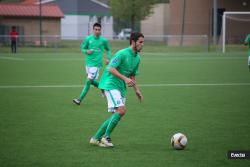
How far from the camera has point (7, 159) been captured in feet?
24.2

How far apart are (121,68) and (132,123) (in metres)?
2.45

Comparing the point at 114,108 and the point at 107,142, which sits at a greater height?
the point at 114,108

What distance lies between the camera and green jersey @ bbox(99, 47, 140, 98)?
26.8 feet

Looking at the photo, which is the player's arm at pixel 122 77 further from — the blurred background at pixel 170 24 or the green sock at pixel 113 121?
the blurred background at pixel 170 24

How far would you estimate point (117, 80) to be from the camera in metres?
8.33

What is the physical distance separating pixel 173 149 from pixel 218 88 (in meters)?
9.41

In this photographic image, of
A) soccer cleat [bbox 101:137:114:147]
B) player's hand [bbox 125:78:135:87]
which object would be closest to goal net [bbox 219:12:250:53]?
soccer cleat [bbox 101:137:114:147]

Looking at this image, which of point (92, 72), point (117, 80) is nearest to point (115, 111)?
point (117, 80)

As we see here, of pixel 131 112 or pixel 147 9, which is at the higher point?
pixel 147 9

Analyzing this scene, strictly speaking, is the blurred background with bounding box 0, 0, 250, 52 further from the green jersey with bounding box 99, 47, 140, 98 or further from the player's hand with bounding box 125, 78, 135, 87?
the player's hand with bounding box 125, 78, 135, 87

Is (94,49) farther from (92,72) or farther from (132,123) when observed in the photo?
(132,123)

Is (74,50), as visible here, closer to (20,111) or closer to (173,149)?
(20,111)

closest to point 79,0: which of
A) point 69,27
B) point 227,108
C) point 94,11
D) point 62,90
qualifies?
point 94,11

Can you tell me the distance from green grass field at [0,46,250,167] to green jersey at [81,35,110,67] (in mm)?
1020
